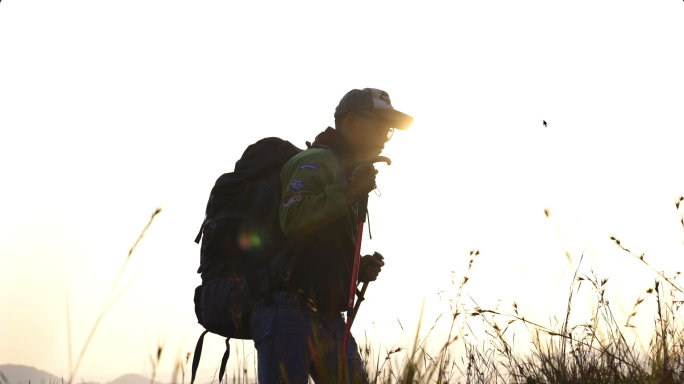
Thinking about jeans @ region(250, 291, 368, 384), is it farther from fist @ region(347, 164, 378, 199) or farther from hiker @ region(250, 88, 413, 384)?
fist @ region(347, 164, 378, 199)

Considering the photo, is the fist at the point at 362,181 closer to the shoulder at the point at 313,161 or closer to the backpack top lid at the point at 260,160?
the shoulder at the point at 313,161

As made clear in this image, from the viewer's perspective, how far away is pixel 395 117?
11.4 feet

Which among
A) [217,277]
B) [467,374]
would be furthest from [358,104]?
[467,374]

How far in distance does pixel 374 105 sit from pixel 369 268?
3.13 ft

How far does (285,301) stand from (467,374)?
55.8 inches

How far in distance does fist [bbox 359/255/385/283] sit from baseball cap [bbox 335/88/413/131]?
82 cm

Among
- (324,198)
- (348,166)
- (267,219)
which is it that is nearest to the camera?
(324,198)

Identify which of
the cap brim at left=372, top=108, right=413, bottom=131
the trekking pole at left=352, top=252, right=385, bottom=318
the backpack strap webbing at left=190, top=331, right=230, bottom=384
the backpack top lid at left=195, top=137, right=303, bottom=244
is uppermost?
the cap brim at left=372, top=108, right=413, bottom=131

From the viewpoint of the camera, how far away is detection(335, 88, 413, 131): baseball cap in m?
3.44

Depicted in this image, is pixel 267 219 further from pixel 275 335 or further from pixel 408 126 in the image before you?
pixel 408 126

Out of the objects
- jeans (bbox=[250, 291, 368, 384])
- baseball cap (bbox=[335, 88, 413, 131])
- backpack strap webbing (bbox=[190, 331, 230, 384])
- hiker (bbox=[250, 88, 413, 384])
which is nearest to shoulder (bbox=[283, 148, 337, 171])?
hiker (bbox=[250, 88, 413, 384])

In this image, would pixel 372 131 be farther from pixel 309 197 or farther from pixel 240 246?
pixel 240 246

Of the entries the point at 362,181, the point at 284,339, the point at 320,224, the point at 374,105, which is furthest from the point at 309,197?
the point at 374,105

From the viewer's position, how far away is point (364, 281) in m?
3.45
